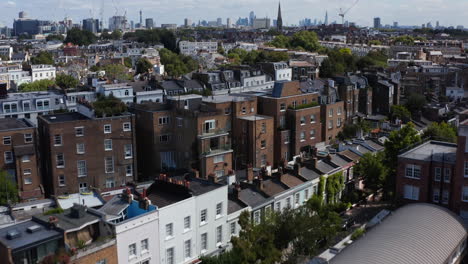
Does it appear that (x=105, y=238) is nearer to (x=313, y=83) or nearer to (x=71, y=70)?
(x=313, y=83)

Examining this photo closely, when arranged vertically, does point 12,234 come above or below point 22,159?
above

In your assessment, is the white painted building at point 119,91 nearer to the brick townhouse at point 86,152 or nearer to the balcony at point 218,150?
the brick townhouse at point 86,152

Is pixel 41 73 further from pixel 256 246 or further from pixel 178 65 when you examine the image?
pixel 256 246

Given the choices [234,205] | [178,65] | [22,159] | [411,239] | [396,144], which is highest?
[178,65]

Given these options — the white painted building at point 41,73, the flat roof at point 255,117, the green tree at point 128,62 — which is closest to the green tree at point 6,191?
the flat roof at point 255,117

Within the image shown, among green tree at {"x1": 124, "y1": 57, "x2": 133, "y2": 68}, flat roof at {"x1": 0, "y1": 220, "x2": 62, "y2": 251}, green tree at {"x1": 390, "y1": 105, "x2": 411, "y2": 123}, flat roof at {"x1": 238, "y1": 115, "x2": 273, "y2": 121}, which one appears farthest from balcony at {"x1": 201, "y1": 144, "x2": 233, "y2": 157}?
green tree at {"x1": 124, "y1": 57, "x2": 133, "y2": 68}

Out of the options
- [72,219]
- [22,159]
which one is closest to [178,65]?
[22,159]
